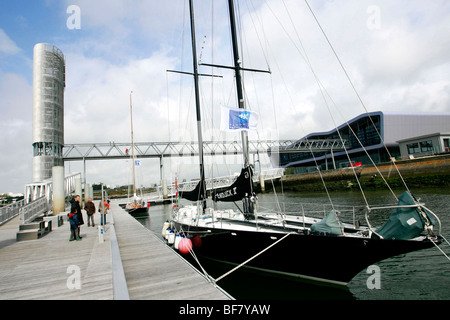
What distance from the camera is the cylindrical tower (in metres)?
52.0

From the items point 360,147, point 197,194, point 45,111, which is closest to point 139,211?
point 197,194

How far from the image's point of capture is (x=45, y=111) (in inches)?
2064

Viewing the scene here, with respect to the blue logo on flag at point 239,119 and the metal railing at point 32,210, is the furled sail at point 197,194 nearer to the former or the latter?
the blue logo on flag at point 239,119

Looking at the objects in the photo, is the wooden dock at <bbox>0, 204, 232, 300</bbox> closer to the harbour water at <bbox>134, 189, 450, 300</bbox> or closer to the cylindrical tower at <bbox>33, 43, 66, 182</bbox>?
the harbour water at <bbox>134, 189, 450, 300</bbox>

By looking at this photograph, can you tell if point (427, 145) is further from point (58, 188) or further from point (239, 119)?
point (58, 188)

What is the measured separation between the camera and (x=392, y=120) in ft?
204

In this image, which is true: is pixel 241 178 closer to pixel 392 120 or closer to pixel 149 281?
pixel 149 281

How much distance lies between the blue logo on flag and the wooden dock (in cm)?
515

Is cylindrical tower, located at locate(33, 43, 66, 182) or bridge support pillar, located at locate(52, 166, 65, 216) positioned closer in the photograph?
bridge support pillar, located at locate(52, 166, 65, 216)

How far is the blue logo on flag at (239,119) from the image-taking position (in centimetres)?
959

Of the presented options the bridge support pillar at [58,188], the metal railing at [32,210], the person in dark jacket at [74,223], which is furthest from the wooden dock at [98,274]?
the bridge support pillar at [58,188]

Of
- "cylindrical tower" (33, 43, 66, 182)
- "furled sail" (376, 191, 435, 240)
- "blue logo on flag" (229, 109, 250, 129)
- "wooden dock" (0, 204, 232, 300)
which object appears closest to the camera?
"wooden dock" (0, 204, 232, 300)

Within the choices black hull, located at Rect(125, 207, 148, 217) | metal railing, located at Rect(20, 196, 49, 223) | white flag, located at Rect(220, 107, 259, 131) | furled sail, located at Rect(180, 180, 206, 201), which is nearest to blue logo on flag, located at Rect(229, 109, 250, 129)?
white flag, located at Rect(220, 107, 259, 131)
